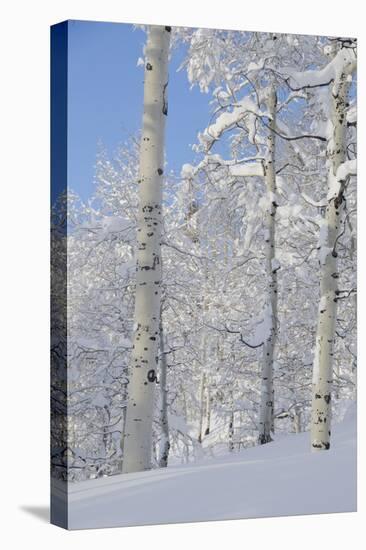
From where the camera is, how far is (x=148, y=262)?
10.2 m

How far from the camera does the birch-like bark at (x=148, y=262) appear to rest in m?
10.1

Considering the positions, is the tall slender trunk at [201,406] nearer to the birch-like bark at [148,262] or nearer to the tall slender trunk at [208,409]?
the tall slender trunk at [208,409]

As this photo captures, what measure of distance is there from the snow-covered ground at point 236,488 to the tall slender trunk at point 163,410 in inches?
10.1

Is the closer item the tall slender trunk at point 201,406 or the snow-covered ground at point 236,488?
the snow-covered ground at point 236,488

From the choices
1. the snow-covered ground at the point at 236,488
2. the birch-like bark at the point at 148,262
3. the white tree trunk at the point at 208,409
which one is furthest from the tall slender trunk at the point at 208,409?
the birch-like bark at the point at 148,262

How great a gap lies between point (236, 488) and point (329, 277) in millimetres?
2025

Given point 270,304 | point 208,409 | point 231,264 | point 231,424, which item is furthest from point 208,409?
point 231,264

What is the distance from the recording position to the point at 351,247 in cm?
1095

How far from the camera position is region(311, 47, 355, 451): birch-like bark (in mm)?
10773

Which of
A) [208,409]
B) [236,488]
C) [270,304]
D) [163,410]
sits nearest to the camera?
[236,488]

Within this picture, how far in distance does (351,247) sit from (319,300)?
55 centimetres

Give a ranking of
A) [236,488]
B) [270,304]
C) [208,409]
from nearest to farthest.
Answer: [236,488] → [208,409] → [270,304]

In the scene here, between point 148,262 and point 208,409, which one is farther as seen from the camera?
point 208,409

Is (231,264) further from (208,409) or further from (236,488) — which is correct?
(236,488)
